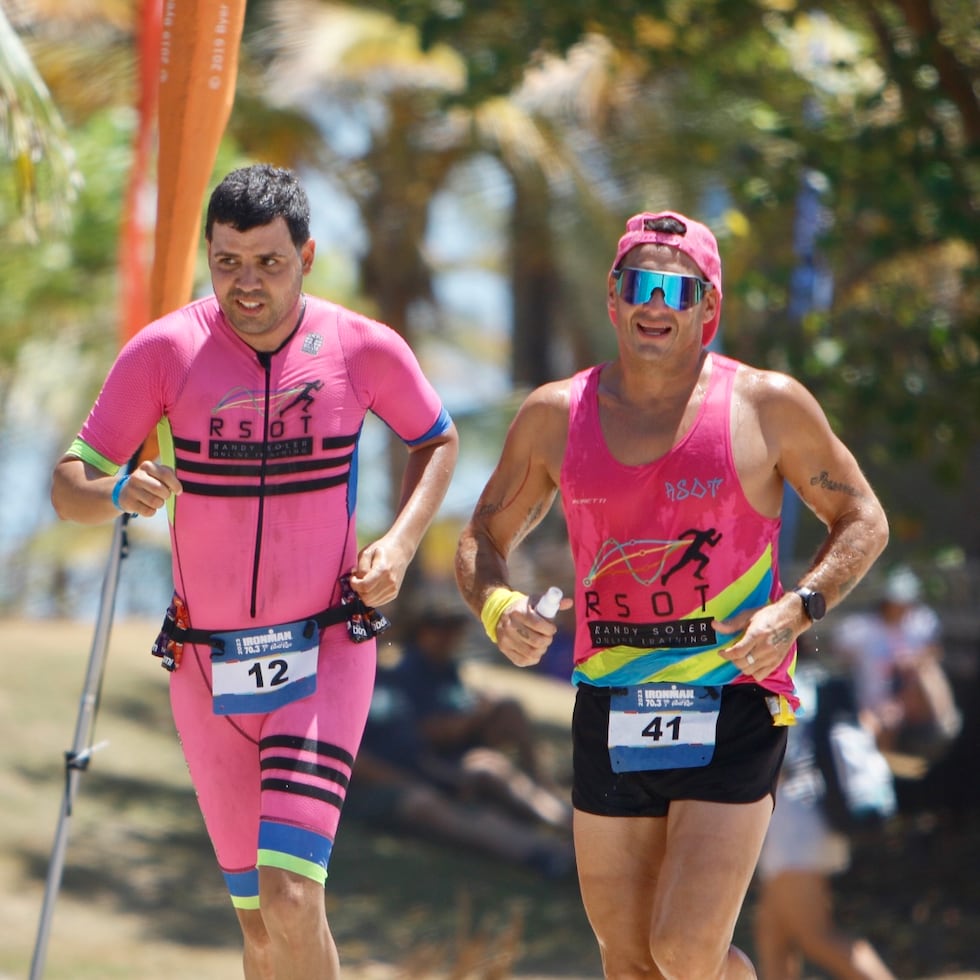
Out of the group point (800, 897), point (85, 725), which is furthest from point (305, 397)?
point (800, 897)

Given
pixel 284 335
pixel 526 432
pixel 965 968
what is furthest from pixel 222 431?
pixel 965 968

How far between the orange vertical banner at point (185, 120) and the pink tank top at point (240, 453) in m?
0.90

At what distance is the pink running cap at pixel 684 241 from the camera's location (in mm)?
4125

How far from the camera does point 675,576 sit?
13.3 feet

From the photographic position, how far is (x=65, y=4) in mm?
14711

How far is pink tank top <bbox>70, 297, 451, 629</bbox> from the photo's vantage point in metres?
4.20

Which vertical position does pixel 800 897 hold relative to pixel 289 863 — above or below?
below

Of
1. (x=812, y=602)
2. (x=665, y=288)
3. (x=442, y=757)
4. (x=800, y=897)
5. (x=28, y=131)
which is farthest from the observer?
(x=442, y=757)

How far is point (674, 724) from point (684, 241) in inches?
47.0

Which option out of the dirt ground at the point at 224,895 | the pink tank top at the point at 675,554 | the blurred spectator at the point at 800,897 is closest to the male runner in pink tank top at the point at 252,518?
the pink tank top at the point at 675,554

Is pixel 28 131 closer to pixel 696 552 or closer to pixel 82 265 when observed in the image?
pixel 696 552

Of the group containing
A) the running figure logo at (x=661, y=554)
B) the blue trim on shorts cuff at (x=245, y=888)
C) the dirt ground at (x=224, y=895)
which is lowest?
the dirt ground at (x=224, y=895)

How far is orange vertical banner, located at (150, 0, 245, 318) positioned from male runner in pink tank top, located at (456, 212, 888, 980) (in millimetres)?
1602

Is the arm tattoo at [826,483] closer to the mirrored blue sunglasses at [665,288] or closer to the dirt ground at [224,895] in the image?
the mirrored blue sunglasses at [665,288]
